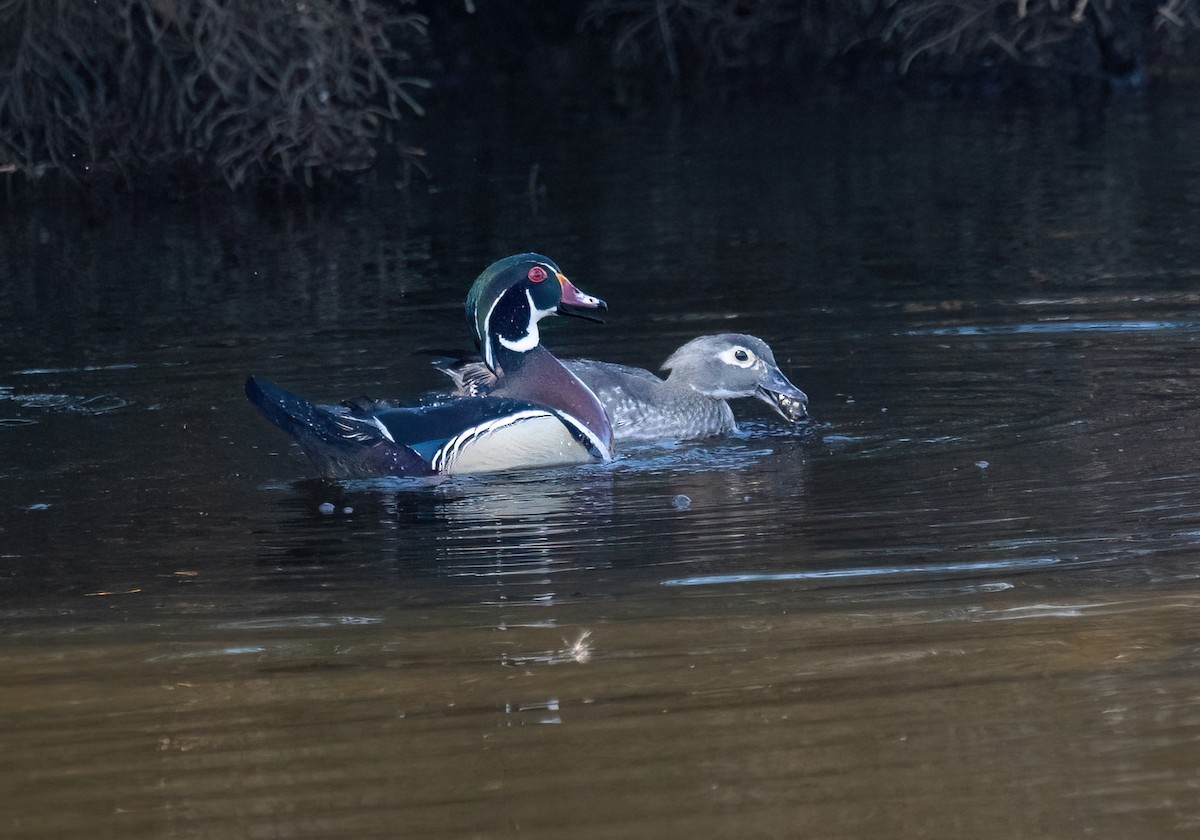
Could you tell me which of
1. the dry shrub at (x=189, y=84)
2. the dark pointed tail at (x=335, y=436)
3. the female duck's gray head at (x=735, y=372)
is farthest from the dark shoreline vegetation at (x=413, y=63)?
the dark pointed tail at (x=335, y=436)

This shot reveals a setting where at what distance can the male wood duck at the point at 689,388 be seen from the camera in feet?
31.3

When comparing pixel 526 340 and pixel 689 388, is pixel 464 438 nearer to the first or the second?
pixel 526 340

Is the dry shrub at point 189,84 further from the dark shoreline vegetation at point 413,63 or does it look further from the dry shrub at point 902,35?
the dry shrub at point 902,35

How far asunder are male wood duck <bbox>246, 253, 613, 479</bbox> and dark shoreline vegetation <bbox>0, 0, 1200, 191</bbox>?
7.17 metres

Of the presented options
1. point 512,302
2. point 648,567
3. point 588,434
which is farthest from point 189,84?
point 648,567

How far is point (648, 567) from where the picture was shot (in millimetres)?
6742

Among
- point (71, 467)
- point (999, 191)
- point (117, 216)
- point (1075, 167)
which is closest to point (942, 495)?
point (71, 467)

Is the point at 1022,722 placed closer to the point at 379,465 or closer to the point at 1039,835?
the point at 1039,835

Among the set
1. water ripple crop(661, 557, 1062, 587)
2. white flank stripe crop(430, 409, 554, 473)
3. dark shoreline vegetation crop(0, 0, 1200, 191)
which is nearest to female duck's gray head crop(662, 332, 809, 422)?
white flank stripe crop(430, 409, 554, 473)

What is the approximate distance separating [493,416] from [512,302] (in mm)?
776

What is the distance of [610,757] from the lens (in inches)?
191

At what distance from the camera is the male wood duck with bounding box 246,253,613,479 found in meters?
8.45

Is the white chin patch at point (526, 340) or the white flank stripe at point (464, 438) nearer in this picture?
the white flank stripe at point (464, 438)

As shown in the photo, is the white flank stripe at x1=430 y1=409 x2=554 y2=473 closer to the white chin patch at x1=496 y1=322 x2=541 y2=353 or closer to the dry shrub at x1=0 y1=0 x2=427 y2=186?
the white chin patch at x1=496 y1=322 x2=541 y2=353
